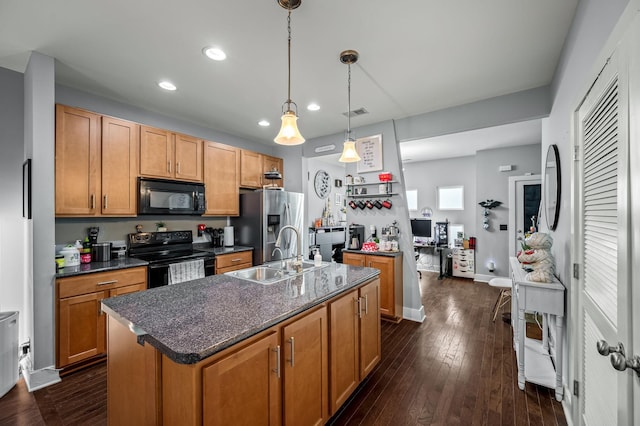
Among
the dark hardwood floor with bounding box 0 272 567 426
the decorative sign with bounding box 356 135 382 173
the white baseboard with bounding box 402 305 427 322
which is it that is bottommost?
the dark hardwood floor with bounding box 0 272 567 426

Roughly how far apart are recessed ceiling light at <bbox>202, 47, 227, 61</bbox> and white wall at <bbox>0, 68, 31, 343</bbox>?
1944 millimetres

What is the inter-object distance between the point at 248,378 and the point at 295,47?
2233 mm

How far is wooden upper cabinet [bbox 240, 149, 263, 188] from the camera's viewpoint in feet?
13.7

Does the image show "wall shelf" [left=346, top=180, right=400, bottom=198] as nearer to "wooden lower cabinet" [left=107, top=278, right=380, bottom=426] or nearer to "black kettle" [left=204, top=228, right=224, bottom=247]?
"black kettle" [left=204, top=228, right=224, bottom=247]

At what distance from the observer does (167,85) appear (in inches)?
107

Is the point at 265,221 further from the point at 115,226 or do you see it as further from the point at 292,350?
the point at 292,350

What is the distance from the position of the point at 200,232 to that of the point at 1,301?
1978mm

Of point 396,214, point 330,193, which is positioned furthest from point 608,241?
point 330,193

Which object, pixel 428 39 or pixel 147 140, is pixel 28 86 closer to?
pixel 147 140

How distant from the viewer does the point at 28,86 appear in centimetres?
229

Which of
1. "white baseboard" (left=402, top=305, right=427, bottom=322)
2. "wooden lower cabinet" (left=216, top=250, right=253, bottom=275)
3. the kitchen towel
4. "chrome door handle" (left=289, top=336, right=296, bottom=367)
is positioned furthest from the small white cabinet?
"chrome door handle" (left=289, top=336, right=296, bottom=367)

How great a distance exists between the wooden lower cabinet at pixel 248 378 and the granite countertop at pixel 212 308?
0.06 m

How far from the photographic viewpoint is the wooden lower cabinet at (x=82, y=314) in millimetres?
2271

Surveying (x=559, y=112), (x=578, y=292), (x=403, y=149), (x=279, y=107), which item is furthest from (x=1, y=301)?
(x=403, y=149)
